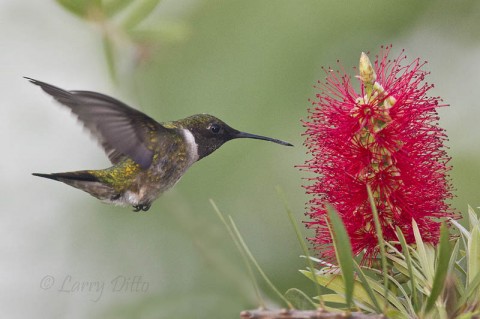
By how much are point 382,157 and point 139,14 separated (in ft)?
1.69

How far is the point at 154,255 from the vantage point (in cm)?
288

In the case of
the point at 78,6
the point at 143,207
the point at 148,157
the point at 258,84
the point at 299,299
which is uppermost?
the point at 258,84

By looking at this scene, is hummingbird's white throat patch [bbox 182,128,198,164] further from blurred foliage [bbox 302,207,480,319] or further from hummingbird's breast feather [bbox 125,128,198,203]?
blurred foliage [bbox 302,207,480,319]

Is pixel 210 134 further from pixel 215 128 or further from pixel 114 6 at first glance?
pixel 114 6

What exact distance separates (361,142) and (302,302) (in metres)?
0.39

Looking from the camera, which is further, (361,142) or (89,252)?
(89,252)

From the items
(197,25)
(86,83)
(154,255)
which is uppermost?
(197,25)

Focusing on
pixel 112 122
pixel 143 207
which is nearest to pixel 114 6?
pixel 112 122

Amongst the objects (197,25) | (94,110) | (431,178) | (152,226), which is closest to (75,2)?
(94,110)

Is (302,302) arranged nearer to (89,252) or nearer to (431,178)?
(431,178)

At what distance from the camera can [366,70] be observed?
4.46ft

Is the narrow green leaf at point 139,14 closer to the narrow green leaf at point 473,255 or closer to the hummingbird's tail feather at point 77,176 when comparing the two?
the hummingbird's tail feather at point 77,176

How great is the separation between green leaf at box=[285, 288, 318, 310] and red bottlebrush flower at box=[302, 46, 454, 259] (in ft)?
1.01

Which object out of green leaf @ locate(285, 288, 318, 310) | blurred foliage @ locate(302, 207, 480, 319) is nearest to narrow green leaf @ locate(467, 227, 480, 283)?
blurred foliage @ locate(302, 207, 480, 319)
